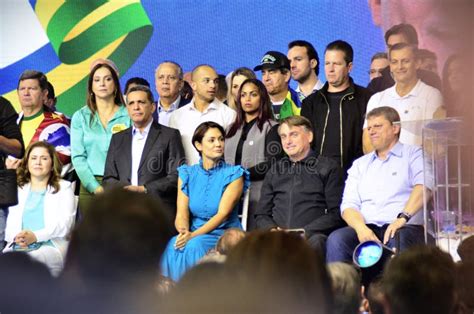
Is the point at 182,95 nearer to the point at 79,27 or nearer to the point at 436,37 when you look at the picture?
the point at 79,27

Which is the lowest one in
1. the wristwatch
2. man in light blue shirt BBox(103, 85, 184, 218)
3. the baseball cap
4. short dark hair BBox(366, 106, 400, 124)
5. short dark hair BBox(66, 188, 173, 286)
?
the wristwatch

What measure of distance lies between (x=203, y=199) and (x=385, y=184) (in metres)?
1.23

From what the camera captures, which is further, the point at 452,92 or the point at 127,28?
the point at 127,28

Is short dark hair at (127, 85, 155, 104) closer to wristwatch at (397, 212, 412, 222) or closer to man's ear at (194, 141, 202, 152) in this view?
man's ear at (194, 141, 202, 152)

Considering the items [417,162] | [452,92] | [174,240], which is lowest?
[174,240]

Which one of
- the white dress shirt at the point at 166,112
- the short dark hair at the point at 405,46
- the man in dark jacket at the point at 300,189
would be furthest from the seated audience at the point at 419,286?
the white dress shirt at the point at 166,112

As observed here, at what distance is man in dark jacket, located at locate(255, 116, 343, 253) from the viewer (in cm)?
630

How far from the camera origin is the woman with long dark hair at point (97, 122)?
278 inches

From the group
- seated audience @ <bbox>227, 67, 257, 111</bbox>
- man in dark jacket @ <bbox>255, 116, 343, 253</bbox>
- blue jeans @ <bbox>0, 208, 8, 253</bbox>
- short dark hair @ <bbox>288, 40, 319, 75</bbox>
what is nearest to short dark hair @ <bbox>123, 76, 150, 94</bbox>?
seated audience @ <bbox>227, 67, 257, 111</bbox>

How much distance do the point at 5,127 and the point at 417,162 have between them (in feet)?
9.67

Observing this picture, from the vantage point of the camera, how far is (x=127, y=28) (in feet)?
25.1

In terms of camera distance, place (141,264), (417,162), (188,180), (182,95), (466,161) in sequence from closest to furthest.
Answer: (141,264)
(466,161)
(417,162)
(188,180)
(182,95)

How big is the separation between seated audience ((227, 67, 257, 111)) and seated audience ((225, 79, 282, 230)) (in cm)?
28

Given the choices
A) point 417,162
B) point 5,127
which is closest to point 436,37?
point 417,162
